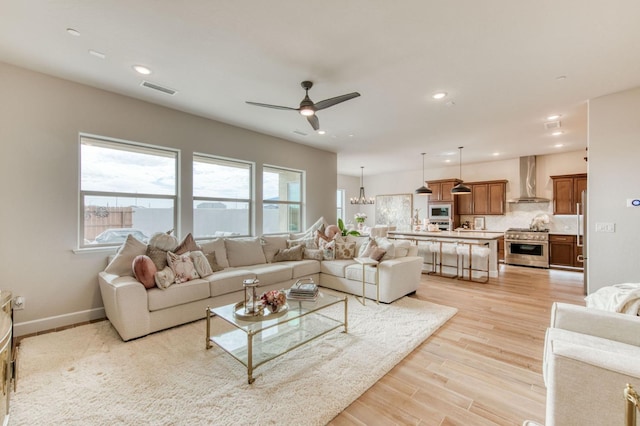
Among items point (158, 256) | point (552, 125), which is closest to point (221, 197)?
point (158, 256)

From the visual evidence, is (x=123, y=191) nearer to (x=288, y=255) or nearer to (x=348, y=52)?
(x=288, y=255)

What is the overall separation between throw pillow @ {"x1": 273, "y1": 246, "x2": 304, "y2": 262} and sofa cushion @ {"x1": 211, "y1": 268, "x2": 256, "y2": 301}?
93cm

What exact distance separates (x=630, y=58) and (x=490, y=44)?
5.16ft

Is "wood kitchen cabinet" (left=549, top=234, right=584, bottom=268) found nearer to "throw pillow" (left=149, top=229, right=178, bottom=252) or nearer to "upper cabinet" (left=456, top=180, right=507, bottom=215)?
"upper cabinet" (left=456, top=180, right=507, bottom=215)

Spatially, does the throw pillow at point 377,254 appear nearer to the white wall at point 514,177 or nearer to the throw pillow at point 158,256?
the throw pillow at point 158,256

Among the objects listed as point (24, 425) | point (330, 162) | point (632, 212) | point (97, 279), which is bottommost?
point (24, 425)

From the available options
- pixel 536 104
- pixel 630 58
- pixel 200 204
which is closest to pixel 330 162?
pixel 200 204

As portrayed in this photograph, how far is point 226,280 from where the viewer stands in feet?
11.6

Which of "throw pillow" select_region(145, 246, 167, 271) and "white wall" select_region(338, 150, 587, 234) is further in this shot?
"white wall" select_region(338, 150, 587, 234)

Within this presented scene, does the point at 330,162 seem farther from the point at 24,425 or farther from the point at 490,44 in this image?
the point at 24,425

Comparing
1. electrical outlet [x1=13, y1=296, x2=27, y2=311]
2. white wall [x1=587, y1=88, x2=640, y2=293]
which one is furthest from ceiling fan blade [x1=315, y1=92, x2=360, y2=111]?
electrical outlet [x1=13, y1=296, x2=27, y2=311]

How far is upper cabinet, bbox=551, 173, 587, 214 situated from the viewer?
650cm

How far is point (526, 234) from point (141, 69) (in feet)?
28.0

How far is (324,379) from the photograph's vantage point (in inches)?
85.5
